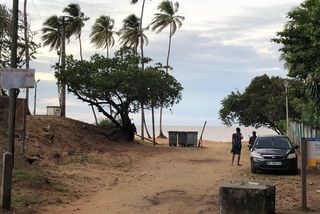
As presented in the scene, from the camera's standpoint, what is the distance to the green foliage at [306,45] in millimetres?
15391

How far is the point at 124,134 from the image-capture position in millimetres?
35031

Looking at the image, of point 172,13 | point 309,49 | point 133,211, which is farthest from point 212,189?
point 172,13

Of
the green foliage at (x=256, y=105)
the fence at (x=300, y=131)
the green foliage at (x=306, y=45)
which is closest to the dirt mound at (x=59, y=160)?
the green foliage at (x=306, y=45)

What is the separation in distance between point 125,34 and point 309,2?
124 ft

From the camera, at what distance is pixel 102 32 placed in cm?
5662

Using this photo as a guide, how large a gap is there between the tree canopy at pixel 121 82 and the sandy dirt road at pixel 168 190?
38.6 feet

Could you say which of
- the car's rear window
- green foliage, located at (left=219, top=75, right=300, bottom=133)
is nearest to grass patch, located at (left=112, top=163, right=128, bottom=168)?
the car's rear window

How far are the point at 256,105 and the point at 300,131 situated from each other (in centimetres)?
1784

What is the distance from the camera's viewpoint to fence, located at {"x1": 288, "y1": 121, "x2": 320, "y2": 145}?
25.4m

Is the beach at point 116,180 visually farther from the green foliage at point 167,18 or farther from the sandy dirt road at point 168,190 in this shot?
the green foliage at point 167,18

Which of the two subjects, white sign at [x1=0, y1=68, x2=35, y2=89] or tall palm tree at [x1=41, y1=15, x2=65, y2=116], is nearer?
white sign at [x1=0, y1=68, x2=35, y2=89]

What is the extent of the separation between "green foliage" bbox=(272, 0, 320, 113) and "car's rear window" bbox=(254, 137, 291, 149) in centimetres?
252

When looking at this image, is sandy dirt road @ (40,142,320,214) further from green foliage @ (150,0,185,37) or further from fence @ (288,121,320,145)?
green foliage @ (150,0,185,37)

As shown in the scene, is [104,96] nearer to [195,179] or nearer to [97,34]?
[195,179]
